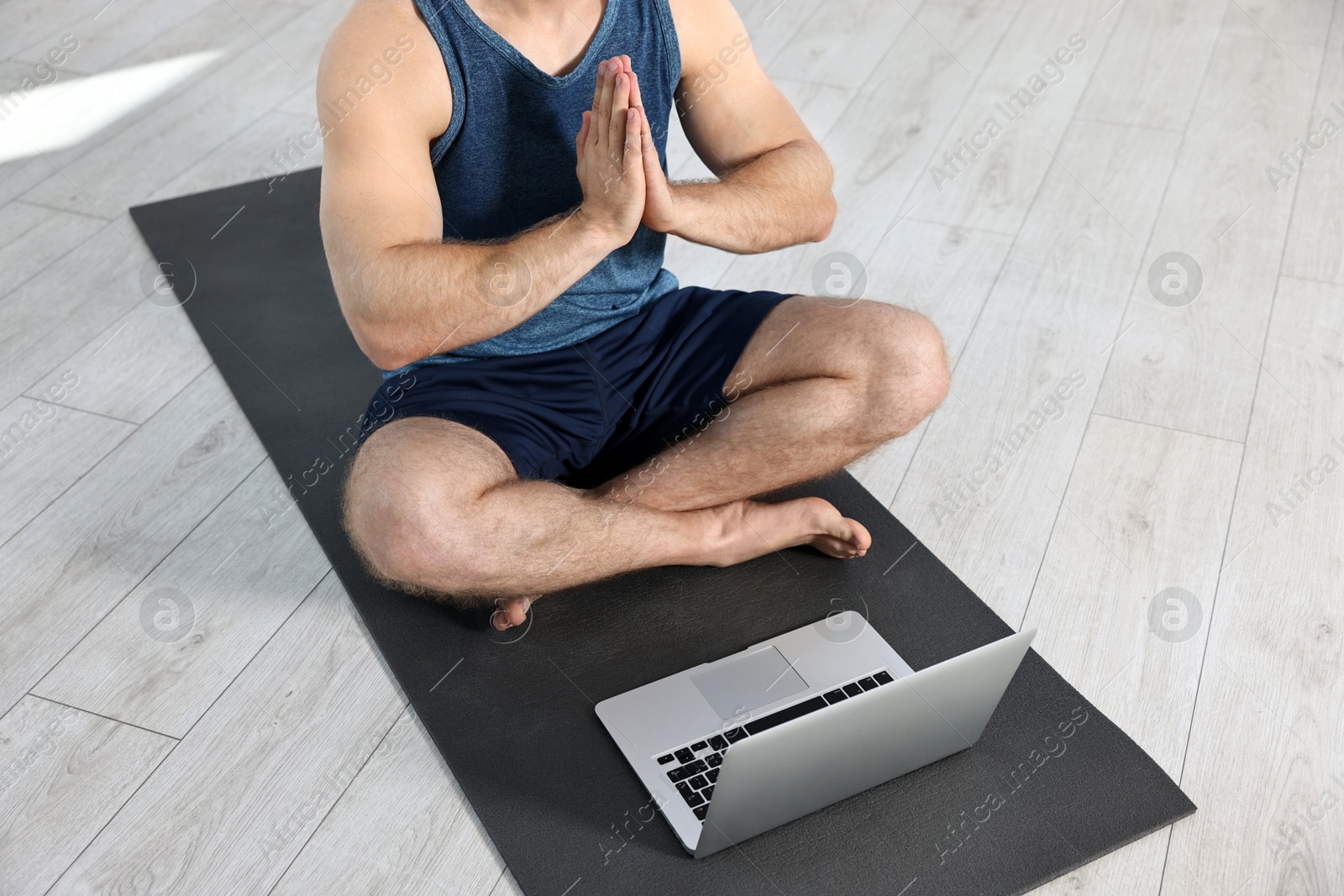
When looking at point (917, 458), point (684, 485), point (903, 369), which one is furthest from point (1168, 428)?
point (684, 485)

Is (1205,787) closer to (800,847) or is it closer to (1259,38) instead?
(800,847)

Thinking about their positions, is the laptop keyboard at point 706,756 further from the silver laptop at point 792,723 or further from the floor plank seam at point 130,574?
the floor plank seam at point 130,574

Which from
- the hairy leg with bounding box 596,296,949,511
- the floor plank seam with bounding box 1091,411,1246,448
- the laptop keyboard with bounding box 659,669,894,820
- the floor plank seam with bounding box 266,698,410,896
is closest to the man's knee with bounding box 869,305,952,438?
the hairy leg with bounding box 596,296,949,511

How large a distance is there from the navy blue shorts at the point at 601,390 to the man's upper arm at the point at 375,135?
6.7 inches

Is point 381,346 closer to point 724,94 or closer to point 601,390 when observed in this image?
point 601,390

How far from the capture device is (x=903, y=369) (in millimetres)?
1452

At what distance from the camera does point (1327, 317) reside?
211cm

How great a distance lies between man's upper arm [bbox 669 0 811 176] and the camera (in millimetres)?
1489

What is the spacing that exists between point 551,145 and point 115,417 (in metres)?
0.93

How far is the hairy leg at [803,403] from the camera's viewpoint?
146 centimetres

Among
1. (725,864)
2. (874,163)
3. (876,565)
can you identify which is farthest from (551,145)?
(874,163)

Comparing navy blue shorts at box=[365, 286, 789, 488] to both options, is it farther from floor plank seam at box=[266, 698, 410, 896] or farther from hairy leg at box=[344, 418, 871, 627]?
floor plank seam at box=[266, 698, 410, 896]

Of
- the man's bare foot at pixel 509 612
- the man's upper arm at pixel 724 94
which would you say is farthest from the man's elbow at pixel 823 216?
the man's bare foot at pixel 509 612

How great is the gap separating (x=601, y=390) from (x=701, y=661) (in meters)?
0.39
